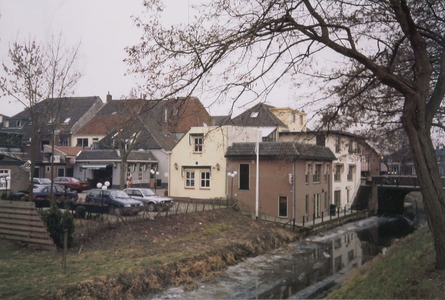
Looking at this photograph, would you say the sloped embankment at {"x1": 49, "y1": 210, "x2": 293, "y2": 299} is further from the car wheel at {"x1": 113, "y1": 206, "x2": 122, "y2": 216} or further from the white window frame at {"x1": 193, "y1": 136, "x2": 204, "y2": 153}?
the white window frame at {"x1": 193, "y1": 136, "x2": 204, "y2": 153}

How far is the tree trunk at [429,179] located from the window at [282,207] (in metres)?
21.5

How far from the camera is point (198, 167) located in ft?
108

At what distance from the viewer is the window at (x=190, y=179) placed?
110 feet

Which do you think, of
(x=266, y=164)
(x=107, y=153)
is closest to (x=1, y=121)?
(x=107, y=153)

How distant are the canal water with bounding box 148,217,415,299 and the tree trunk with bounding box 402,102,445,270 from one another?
6.82 meters

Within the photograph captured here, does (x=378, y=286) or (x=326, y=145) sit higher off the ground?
(x=326, y=145)

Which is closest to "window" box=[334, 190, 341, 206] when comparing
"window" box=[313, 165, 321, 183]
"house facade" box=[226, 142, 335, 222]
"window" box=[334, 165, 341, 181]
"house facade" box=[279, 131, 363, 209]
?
"house facade" box=[279, 131, 363, 209]

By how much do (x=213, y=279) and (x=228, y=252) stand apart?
125 inches

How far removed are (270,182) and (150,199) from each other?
916cm

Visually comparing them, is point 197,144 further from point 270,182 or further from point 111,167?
point 111,167

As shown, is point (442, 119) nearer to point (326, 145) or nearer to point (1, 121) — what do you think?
point (326, 145)

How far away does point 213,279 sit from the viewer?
15.1 m

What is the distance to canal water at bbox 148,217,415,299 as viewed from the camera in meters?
13.7

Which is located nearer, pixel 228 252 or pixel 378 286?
pixel 378 286
